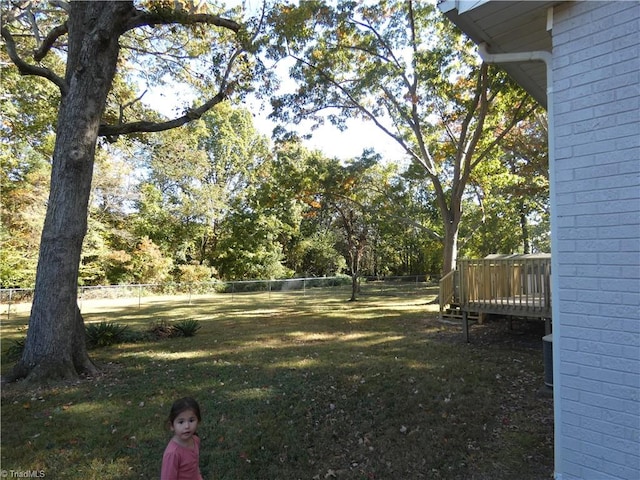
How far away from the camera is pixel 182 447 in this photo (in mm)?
2229

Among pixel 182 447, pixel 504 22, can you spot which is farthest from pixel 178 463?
pixel 504 22

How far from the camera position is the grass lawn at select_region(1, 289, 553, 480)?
11.1ft

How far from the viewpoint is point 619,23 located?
2.67 m

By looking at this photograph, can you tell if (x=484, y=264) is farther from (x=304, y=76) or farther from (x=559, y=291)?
(x=304, y=76)

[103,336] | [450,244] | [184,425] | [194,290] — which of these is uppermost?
[450,244]

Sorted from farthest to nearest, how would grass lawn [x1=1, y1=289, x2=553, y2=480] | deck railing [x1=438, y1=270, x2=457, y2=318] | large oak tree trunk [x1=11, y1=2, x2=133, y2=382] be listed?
deck railing [x1=438, y1=270, x2=457, y2=318] → large oak tree trunk [x1=11, y1=2, x2=133, y2=382] → grass lawn [x1=1, y1=289, x2=553, y2=480]

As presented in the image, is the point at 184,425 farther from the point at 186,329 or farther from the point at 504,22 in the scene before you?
the point at 186,329

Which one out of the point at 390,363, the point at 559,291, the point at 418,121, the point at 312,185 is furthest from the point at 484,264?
the point at 312,185

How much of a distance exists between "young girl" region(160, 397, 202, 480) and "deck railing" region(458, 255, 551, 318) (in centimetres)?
680

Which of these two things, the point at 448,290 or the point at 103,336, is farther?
the point at 448,290

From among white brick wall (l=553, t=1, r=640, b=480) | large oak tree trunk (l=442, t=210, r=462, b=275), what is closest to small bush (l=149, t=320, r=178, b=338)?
white brick wall (l=553, t=1, r=640, b=480)

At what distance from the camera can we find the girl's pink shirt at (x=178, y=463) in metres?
2.15

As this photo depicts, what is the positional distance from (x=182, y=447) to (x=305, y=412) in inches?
98.4

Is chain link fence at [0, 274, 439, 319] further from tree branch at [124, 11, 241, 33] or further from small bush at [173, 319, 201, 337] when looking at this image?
tree branch at [124, 11, 241, 33]
